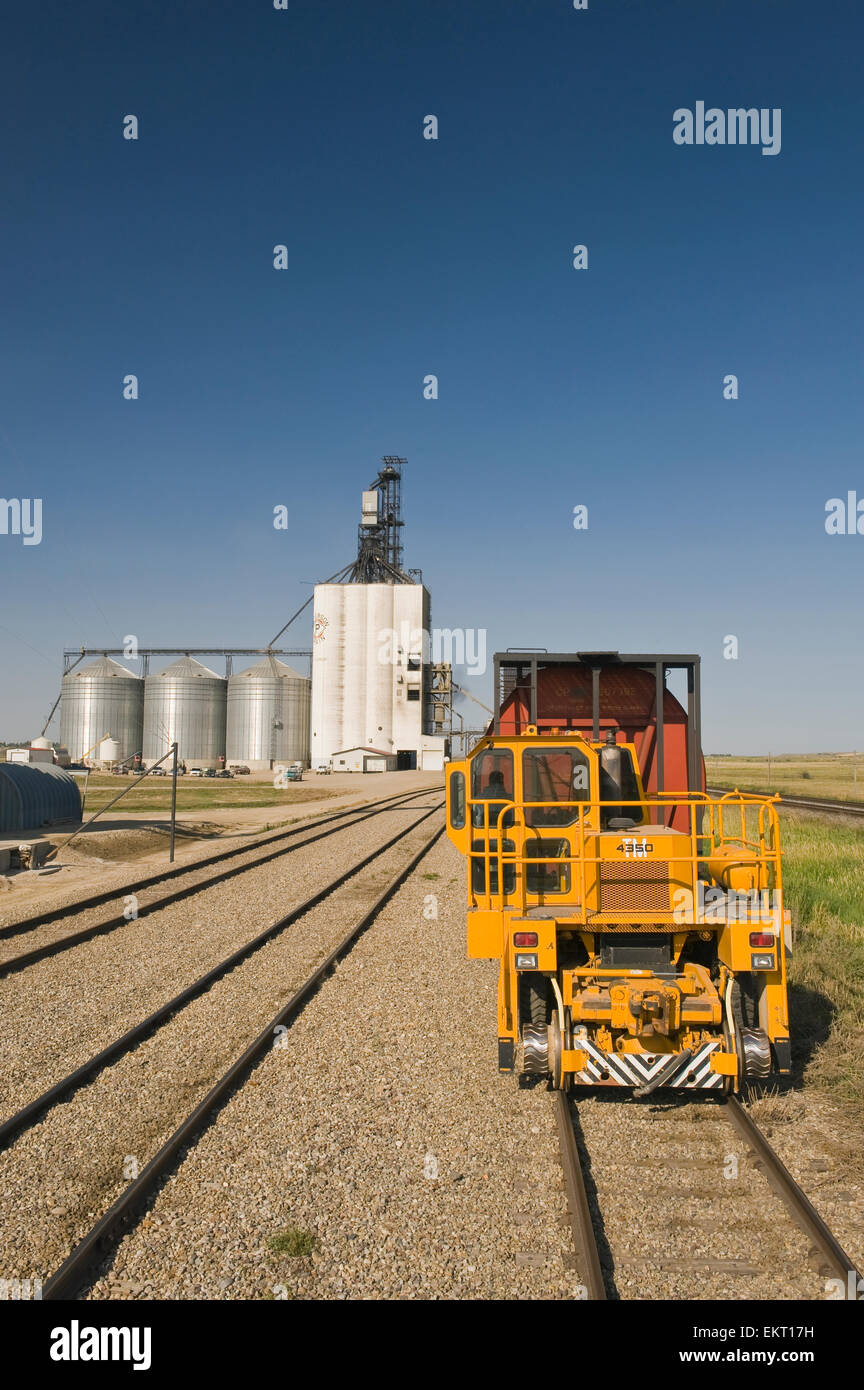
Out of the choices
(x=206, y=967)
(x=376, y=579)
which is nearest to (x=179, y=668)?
(x=376, y=579)

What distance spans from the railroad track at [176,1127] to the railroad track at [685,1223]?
274cm

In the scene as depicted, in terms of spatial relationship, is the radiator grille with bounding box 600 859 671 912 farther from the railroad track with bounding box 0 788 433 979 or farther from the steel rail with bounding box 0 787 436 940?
the steel rail with bounding box 0 787 436 940

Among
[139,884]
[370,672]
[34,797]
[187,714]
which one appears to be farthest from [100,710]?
[139,884]

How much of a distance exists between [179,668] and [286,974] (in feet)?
264

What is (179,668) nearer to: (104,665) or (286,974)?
(104,665)

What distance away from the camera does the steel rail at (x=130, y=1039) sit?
21.7 feet

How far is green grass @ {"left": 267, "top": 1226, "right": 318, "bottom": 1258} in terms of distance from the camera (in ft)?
16.0

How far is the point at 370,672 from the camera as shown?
72938 mm

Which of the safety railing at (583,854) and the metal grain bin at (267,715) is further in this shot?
the metal grain bin at (267,715)

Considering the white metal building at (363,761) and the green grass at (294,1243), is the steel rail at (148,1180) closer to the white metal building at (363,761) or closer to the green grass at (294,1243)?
the green grass at (294,1243)

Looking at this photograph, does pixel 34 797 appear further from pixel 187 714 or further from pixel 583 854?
pixel 187 714

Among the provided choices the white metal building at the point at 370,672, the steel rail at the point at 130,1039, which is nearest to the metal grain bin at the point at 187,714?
the white metal building at the point at 370,672

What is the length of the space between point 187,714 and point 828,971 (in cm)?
8021
